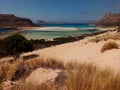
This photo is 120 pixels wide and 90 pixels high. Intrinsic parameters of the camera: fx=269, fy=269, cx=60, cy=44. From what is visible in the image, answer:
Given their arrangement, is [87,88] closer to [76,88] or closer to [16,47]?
[76,88]

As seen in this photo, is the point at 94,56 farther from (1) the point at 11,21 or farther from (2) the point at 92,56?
(1) the point at 11,21

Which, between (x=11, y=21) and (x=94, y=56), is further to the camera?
(x=11, y=21)

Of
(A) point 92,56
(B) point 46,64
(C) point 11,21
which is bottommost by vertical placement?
(C) point 11,21

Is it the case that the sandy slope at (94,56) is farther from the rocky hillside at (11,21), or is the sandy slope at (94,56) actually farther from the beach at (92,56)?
the rocky hillside at (11,21)

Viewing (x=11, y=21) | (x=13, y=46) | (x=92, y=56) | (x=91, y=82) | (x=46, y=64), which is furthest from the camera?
(x=11, y=21)

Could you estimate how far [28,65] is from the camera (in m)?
6.37

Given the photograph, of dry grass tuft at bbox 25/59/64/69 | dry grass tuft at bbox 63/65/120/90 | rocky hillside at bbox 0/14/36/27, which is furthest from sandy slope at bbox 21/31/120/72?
rocky hillside at bbox 0/14/36/27

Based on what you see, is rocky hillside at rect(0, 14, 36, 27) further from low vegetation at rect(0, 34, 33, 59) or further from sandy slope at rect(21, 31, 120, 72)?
sandy slope at rect(21, 31, 120, 72)

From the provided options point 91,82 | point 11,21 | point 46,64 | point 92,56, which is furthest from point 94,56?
point 11,21

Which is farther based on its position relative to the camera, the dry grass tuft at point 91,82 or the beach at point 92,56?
the beach at point 92,56

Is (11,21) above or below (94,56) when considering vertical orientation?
below

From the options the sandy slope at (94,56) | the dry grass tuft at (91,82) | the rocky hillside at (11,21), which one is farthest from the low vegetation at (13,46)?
the rocky hillside at (11,21)

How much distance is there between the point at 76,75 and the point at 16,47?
1534 cm

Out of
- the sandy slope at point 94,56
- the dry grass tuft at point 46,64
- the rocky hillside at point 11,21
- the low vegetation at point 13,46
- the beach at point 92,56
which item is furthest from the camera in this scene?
the rocky hillside at point 11,21
